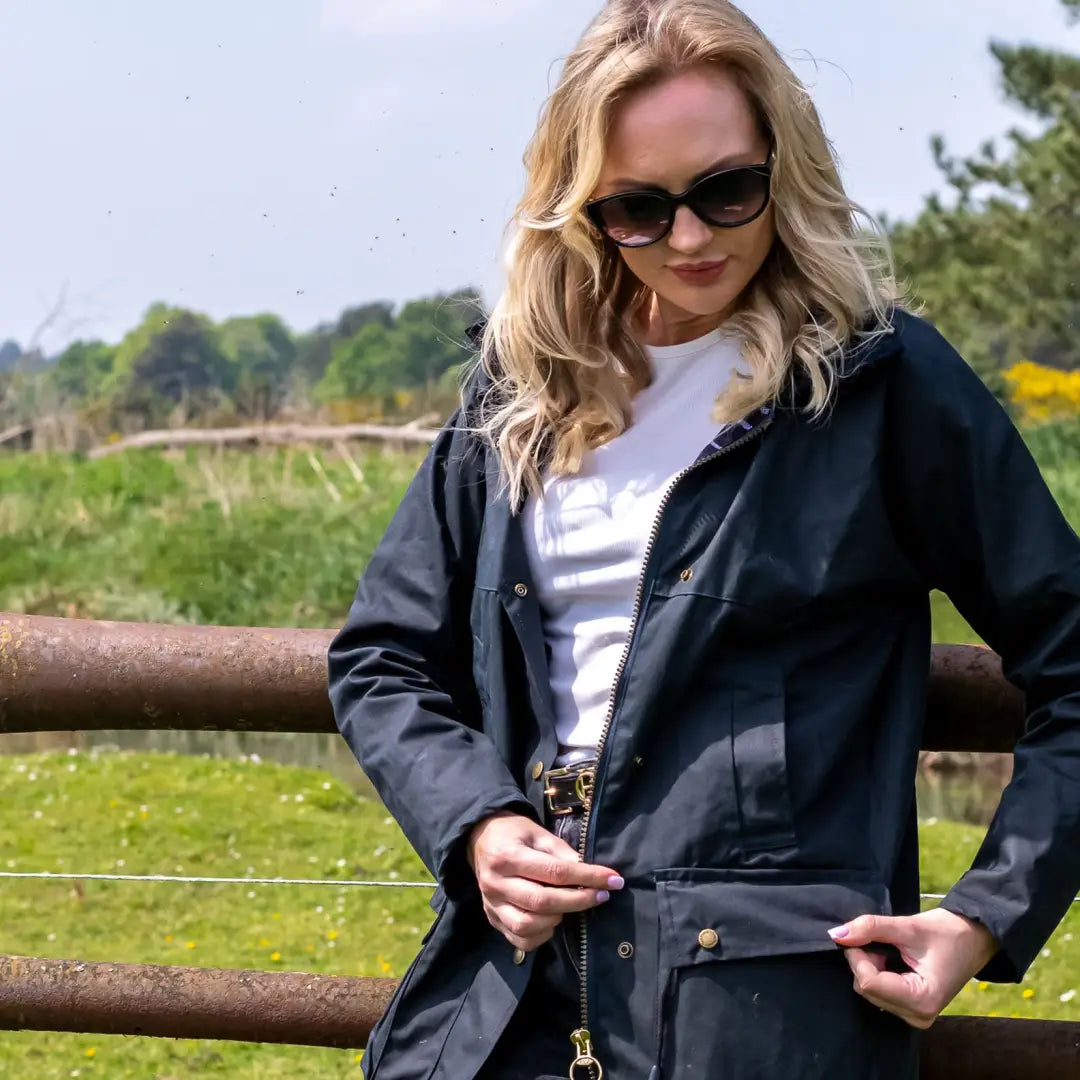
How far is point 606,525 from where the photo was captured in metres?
1.79

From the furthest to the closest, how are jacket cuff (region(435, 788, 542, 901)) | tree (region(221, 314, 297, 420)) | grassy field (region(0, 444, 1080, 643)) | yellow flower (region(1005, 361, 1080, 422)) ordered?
yellow flower (region(1005, 361, 1080, 422)), tree (region(221, 314, 297, 420)), grassy field (region(0, 444, 1080, 643)), jacket cuff (region(435, 788, 542, 901))

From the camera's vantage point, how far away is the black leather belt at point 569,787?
5.60 ft

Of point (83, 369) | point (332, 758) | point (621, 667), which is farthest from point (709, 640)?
point (83, 369)

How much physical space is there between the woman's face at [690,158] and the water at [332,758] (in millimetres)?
6936

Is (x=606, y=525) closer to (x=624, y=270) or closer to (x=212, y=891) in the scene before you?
(x=624, y=270)

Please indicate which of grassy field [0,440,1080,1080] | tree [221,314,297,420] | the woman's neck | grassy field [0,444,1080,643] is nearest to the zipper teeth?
the woman's neck

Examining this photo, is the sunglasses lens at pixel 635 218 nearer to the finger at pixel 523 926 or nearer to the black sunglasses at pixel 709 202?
the black sunglasses at pixel 709 202

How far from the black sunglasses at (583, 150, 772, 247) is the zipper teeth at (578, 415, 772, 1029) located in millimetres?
221

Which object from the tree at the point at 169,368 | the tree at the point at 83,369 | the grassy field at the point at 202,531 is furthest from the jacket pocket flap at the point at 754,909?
the tree at the point at 83,369

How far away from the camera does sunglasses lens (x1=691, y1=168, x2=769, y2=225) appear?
5.83ft

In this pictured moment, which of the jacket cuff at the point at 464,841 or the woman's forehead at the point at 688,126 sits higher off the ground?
the woman's forehead at the point at 688,126

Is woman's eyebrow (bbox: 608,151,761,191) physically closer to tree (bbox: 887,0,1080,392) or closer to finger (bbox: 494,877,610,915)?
finger (bbox: 494,877,610,915)

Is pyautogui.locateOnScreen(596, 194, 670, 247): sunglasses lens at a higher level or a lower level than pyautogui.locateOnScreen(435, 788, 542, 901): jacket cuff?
higher

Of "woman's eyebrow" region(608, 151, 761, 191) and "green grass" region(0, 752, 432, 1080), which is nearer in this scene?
"woman's eyebrow" region(608, 151, 761, 191)
